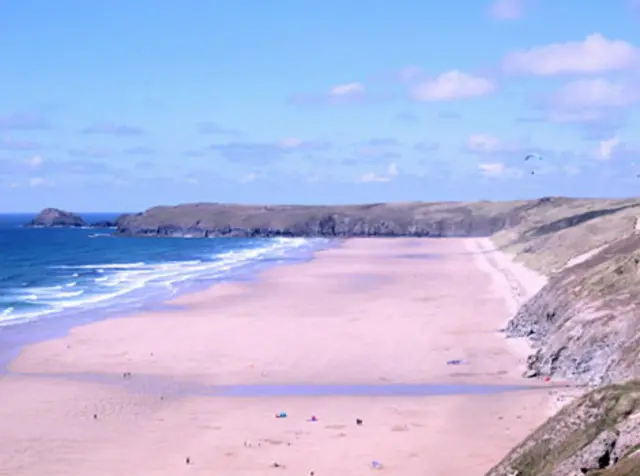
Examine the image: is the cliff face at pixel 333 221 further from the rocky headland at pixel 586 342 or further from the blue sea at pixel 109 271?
the rocky headland at pixel 586 342

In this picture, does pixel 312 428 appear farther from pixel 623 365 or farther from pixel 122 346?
pixel 122 346

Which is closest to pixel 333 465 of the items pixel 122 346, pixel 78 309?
pixel 122 346

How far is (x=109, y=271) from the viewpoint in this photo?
83062 mm

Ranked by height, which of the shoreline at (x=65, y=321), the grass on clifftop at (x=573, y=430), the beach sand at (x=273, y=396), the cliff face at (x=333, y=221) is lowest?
the beach sand at (x=273, y=396)

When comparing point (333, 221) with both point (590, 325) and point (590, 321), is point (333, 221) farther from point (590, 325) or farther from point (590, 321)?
point (590, 325)

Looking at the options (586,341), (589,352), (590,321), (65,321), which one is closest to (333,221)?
(65,321)

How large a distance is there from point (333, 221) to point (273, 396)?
139 metres

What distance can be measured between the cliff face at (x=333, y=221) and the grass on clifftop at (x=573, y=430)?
444ft

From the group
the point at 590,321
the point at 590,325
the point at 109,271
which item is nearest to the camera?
the point at 590,325

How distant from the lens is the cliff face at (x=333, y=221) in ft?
521

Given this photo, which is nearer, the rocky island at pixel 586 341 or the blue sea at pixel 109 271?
the rocky island at pixel 586 341

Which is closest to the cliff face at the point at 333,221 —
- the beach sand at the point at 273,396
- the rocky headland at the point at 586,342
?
the rocky headland at the point at 586,342

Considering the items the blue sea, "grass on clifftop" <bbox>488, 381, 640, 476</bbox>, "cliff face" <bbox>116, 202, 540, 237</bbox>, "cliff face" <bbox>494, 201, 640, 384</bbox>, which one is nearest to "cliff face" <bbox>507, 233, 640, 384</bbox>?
"cliff face" <bbox>494, 201, 640, 384</bbox>

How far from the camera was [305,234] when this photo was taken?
164 metres
